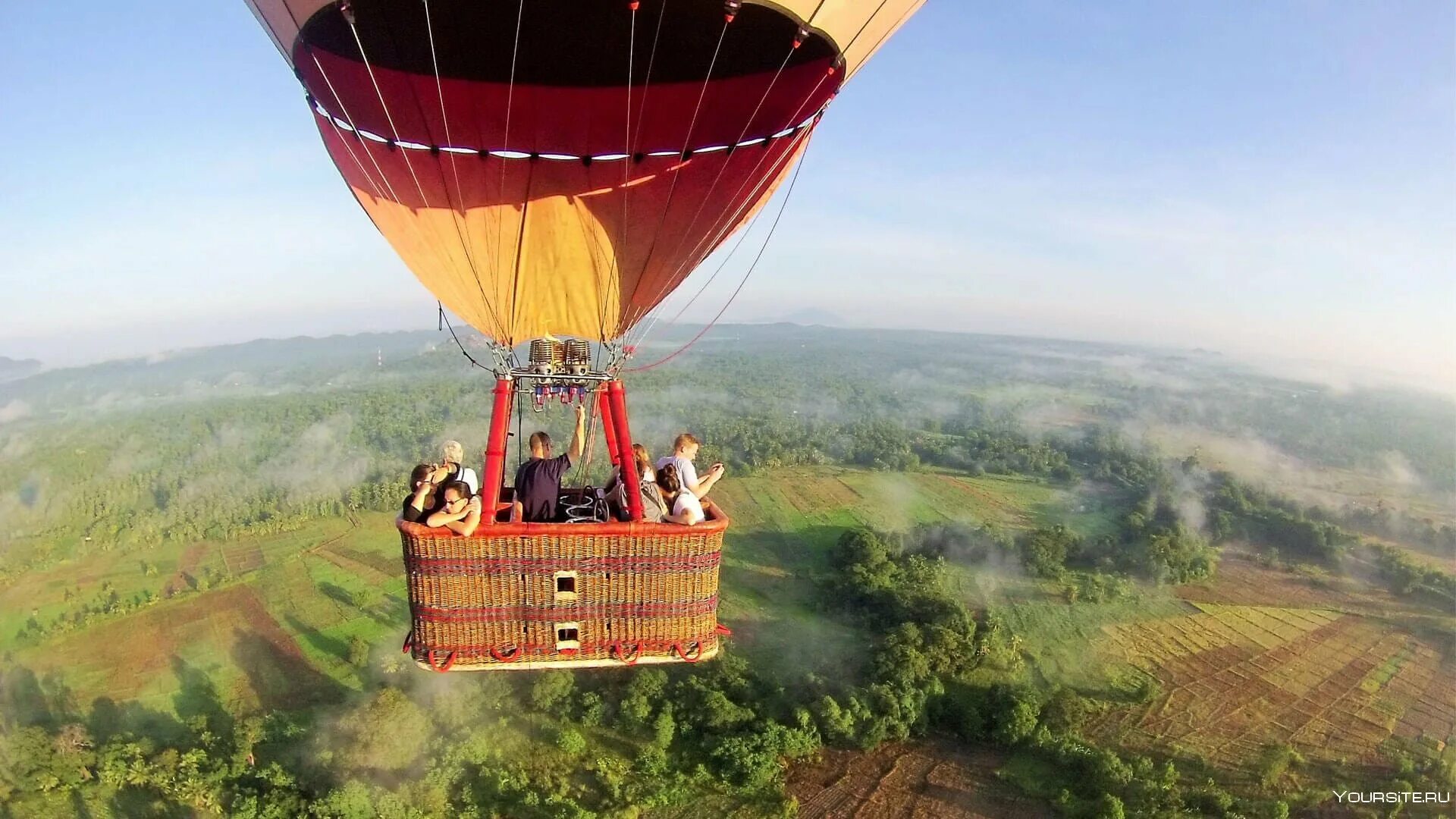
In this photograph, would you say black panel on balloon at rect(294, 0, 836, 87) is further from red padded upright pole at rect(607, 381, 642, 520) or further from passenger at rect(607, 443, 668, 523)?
passenger at rect(607, 443, 668, 523)

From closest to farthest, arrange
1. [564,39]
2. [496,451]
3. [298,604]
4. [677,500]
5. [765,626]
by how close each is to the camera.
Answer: [564,39] → [496,451] → [677,500] → [765,626] → [298,604]

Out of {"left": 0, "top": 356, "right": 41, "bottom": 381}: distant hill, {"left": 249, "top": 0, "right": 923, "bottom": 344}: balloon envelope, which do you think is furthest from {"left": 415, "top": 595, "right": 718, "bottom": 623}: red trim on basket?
{"left": 0, "top": 356, "right": 41, "bottom": 381}: distant hill

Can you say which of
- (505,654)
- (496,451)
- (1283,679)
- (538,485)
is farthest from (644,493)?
(1283,679)

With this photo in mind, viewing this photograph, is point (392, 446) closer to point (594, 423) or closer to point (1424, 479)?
point (594, 423)

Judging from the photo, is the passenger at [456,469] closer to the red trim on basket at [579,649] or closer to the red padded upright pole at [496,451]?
the red padded upright pole at [496,451]

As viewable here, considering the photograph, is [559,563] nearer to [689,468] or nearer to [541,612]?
[541,612]
